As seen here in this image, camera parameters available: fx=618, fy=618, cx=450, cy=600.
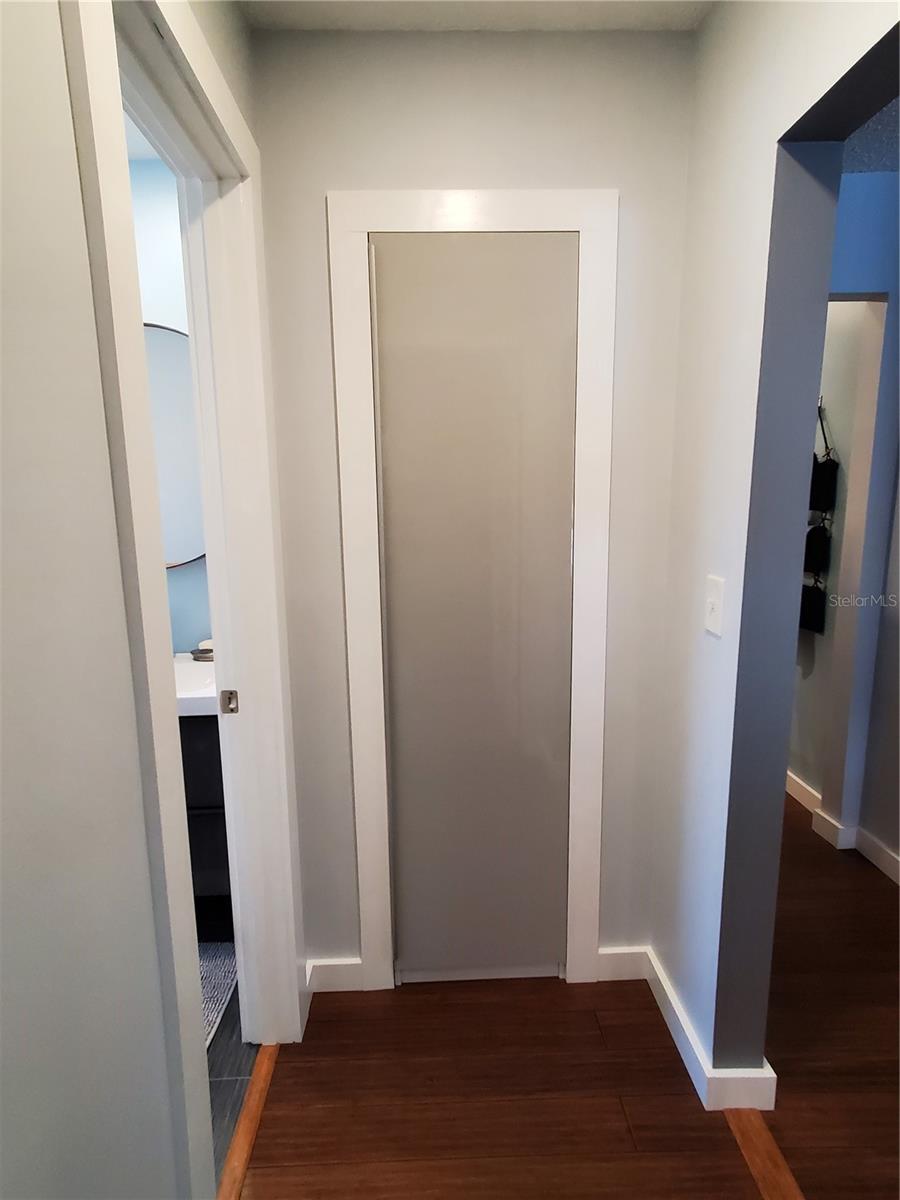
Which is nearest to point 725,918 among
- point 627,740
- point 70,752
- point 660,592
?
point 627,740

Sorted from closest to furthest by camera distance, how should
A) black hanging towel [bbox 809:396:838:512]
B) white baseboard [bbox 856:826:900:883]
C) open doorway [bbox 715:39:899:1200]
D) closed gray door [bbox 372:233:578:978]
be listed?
open doorway [bbox 715:39:899:1200]
closed gray door [bbox 372:233:578:978]
white baseboard [bbox 856:826:900:883]
black hanging towel [bbox 809:396:838:512]

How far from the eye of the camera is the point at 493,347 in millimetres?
1520

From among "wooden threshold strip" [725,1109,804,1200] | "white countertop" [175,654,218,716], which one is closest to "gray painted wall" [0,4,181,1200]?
"white countertop" [175,654,218,716]

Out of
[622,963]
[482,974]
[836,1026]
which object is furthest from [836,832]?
[482,974]

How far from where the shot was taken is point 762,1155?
132 centimetres

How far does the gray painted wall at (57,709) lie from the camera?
58cm

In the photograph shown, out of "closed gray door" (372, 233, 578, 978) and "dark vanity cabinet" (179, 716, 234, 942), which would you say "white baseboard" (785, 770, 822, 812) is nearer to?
"closed gray door" (372, 233, 578, 978)

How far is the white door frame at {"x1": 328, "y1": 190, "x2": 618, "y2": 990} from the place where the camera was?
4.80ft

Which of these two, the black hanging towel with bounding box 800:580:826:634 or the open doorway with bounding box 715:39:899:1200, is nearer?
the open doorway with bounding box 715:39:899:1200

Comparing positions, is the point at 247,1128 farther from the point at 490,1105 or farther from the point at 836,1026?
the point at 836,1026

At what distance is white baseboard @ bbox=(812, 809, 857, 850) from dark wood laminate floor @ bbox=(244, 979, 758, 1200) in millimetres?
1324

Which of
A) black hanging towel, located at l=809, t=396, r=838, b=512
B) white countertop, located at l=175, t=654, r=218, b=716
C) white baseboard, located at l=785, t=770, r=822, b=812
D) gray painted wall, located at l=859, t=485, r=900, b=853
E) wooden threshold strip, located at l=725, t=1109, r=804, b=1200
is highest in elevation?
black hanging towel, located at l=809, t=396, r=838, b=512

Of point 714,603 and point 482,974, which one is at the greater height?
point 714,603

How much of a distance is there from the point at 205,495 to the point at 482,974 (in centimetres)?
156
